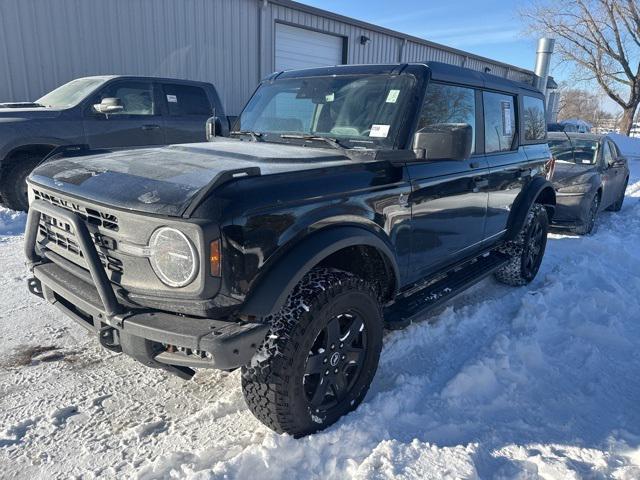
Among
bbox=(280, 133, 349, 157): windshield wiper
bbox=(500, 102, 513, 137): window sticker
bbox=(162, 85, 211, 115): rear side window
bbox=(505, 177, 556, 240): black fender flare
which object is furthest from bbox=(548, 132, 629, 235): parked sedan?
bbox=(162, 85, 211, 115): rear side window

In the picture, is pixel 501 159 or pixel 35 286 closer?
pixel 35 286

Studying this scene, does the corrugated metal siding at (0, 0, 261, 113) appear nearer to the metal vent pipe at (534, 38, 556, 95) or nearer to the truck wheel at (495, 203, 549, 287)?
the metal vent pipe at (534, 38, 556, 95)

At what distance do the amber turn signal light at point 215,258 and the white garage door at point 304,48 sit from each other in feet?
39.5

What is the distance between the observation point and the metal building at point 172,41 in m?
9.02

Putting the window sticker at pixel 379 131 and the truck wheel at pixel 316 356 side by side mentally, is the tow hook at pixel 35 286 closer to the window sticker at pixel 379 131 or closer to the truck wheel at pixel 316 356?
the truck wheel at pixel 316 356

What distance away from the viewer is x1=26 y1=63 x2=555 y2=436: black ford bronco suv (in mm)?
2039

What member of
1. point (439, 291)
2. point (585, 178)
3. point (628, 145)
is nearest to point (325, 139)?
point (439, 291)

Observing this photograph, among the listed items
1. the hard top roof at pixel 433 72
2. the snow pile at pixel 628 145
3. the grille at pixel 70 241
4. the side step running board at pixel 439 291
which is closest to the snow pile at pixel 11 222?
the grille at pixel 70 241

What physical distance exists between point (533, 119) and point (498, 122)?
1.05m

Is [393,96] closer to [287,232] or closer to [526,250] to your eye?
[287,232]

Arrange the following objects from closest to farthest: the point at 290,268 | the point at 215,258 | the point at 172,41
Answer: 1. the point at 215,258
2. the point at 290,268
3. the point at 172,41

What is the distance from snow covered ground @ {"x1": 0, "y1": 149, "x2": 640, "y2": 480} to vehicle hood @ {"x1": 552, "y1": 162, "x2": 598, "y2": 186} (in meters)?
3.89

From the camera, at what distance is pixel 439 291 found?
349 centimetres

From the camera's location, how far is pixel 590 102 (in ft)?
193
